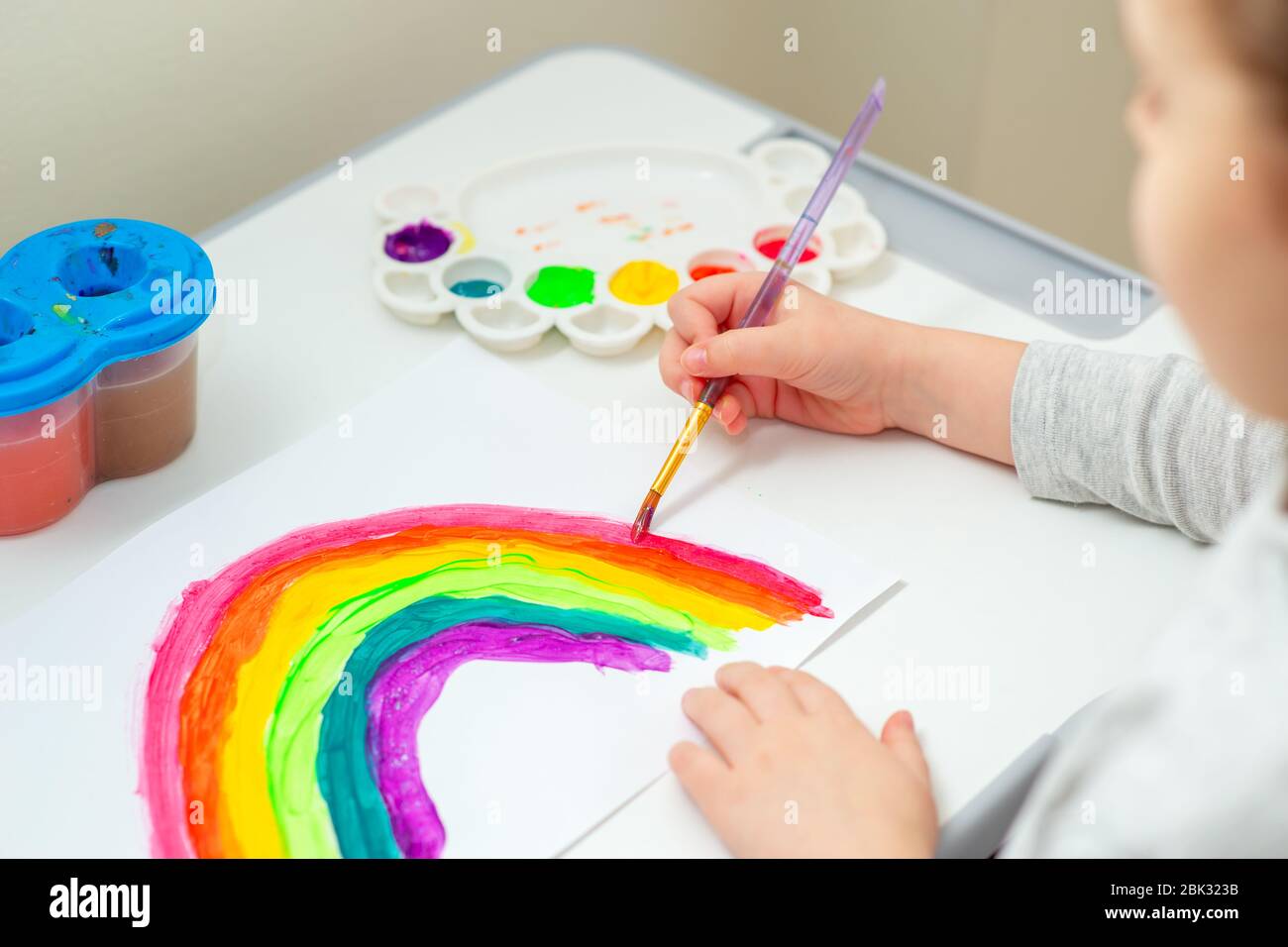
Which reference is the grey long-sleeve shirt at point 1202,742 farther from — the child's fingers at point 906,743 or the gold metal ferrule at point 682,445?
the gold metal ferrule at point 682,445

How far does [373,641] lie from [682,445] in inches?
8.1

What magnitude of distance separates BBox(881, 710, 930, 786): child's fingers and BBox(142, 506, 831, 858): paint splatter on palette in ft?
0.26

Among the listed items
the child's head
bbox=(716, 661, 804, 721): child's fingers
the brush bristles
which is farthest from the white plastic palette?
the child's head

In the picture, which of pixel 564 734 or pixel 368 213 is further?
pixel 368 213

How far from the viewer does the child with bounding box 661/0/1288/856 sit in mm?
449

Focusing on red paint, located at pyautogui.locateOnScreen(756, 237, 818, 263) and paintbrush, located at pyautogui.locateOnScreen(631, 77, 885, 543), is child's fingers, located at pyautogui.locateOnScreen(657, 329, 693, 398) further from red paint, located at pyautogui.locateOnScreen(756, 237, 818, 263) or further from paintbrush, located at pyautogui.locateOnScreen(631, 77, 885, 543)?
red paint, located at pyautogui.locateOnScreen(756, 237, 818, 263)

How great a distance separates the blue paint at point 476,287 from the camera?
91 cm

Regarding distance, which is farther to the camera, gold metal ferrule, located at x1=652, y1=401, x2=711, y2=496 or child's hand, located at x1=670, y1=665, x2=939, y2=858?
gold metal ferrule, located at x1=652, y1=401, x2=711, y2=496

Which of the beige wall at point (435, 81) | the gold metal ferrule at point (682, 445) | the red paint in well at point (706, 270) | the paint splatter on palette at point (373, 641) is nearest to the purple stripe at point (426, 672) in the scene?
the paint splatter on palette at point (373, 641)

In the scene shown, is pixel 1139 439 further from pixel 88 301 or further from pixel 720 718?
pixel 88 301
